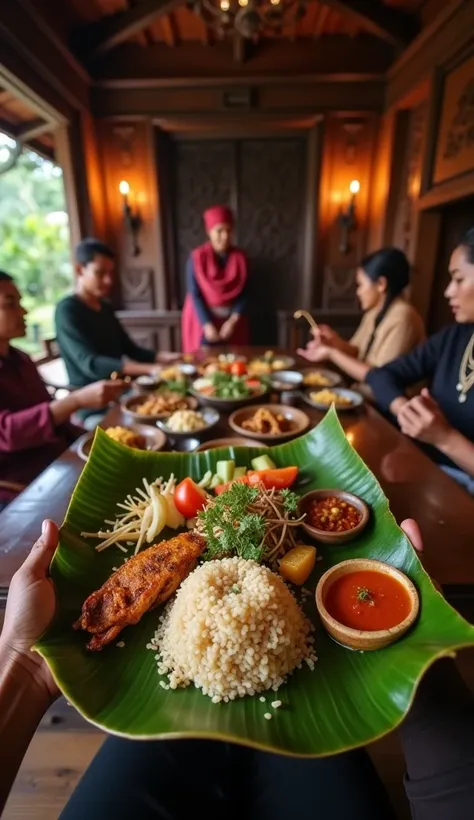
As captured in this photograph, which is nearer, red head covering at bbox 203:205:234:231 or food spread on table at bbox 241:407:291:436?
food spread on table at bbox 241:407:291:436

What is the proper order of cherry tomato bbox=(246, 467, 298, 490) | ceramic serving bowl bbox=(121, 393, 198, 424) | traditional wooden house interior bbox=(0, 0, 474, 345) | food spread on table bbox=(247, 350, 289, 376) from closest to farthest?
cherry tomato bbox=(246, 467, 298, 490)
ceramic serving bowl bbox=(121, 393, 198, 424)
food spread on table bbox=(247, 350, 289, 376)
traditional wooden house interior bbox=(0, 0, 474, 345)

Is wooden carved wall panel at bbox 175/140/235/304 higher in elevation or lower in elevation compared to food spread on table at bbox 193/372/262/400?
higher

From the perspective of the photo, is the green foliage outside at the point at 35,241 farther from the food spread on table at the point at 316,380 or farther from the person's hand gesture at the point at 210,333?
the food spread on table at the point at 316,380

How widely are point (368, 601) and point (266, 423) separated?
1.08m

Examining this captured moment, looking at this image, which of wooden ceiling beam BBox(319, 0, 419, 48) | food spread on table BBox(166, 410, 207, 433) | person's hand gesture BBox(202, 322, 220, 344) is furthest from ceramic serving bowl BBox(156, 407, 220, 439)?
wooden ceiling beam BBox(319, 0, 419, 48)

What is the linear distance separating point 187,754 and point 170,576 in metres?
0.51

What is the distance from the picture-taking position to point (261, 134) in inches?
231

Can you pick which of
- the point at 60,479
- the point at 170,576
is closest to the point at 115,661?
the point at 170,576

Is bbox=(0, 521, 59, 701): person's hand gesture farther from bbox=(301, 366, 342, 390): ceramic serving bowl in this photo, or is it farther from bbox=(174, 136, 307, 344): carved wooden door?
bbox=(174, 136, 307, 344): carved wooden door

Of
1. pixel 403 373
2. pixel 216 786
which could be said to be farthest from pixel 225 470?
pixel 403 373

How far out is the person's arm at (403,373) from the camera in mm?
2518

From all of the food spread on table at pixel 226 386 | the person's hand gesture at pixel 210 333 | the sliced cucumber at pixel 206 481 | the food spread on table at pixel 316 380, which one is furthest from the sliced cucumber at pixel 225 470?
the person's hand gesture at pixel 210 333

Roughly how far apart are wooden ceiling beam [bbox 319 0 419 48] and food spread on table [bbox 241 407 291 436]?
516 cm

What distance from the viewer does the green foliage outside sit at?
9742 millimetres
